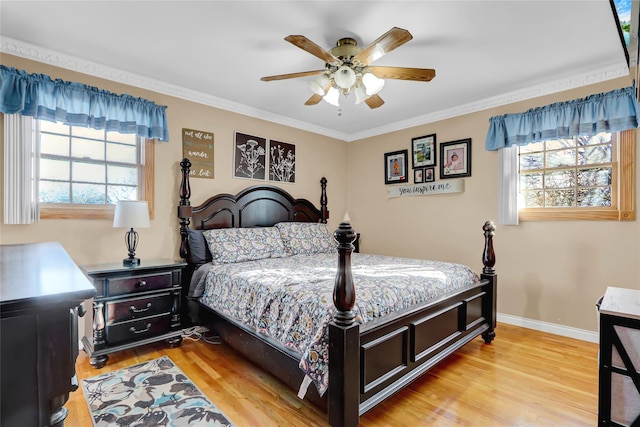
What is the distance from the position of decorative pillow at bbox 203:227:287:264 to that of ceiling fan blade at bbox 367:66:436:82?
2009 millimetres

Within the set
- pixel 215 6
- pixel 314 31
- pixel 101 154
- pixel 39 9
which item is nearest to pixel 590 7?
pixel 314 31

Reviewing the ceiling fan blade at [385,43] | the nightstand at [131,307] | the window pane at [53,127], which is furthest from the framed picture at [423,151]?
the window pane at [53,127]

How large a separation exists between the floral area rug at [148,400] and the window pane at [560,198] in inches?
138

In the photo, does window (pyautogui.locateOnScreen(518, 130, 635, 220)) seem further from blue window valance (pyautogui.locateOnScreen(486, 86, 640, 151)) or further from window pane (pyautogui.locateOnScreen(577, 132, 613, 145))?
blue window valance (pyautogui.locateOnScreen(486, 86, 640, 151))

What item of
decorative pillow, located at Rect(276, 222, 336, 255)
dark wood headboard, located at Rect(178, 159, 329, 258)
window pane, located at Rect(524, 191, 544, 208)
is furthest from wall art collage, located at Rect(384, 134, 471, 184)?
decorative pillow, located at Rect(276, 222, 336, 255)

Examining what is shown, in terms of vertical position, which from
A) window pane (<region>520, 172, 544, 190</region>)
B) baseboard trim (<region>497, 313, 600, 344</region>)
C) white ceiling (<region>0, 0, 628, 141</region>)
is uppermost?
white ceiling (<region>0, 0, 628, 141</region>)

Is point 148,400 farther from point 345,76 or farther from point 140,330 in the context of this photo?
point 345,76

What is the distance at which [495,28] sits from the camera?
2270 mm

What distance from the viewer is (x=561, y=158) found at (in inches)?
128

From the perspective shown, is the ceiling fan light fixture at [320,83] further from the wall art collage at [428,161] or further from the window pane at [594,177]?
the window pane at [594,177]

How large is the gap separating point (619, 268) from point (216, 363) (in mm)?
3616

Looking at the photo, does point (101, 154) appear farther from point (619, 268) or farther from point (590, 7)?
point (619, 268)

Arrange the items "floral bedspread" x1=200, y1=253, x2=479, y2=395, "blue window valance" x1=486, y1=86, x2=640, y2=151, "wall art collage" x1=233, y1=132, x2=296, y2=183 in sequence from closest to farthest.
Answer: "floral bedspread" x1=200, y1=253, x2=479, y2=395 → "blue window valance" x1=486, y1=86, x2=640, y2=151 → "wall art collage" x1=233, y1=132, x2=296, y2=183

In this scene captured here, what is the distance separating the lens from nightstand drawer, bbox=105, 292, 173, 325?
2.52 metres
